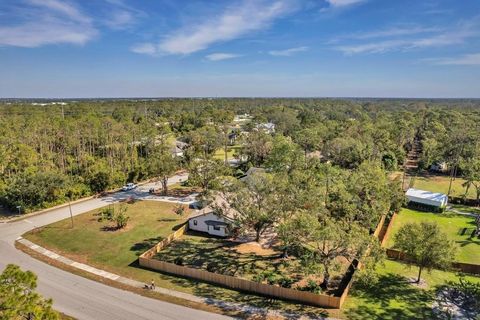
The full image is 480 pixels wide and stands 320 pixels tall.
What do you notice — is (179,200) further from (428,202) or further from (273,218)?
(428,202)

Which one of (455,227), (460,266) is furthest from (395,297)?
(455,227)

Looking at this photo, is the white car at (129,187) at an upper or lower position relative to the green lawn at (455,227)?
lower

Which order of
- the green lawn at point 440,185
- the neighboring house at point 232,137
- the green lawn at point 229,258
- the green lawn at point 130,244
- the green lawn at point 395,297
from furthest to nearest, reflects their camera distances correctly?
the neighboring house at point 232,137
the green lawn at point 440,185
the green lawn at point 229,258
the green lawn at point 130,244
the green lawn at point 395,297

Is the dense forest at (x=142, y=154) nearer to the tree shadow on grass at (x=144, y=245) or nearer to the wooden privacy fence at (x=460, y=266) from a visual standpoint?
the wooden privacy fence at (x=460, y=266)

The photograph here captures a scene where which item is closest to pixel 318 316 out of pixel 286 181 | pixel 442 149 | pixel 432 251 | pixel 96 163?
pixel 432 251

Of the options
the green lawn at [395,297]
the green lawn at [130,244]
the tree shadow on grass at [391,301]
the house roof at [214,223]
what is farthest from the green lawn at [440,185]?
the green lawn at [130,244]
